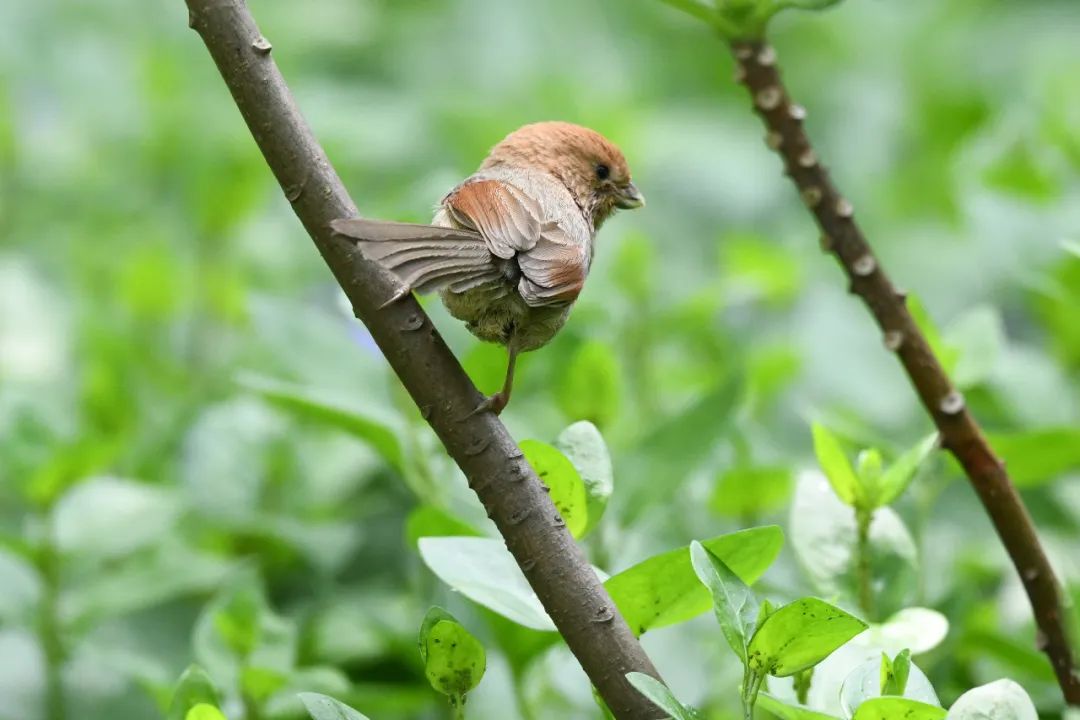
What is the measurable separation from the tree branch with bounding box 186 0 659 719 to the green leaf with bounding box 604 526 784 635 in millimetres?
97

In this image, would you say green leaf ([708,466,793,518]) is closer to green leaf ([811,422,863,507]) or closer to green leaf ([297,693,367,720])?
green leaf ([811,422,863,507])

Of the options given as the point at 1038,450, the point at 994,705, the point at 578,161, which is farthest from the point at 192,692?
the point at 578,161

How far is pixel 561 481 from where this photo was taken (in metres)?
1.35

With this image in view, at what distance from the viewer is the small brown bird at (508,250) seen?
1.67 m

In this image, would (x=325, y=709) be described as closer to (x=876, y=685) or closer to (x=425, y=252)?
(x=876, y=685)

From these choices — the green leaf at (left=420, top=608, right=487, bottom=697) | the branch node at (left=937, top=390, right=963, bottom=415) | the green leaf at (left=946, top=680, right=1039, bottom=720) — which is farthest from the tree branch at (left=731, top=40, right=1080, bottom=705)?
the green leaf at (left=420, top=608, right=487, bottom=697)

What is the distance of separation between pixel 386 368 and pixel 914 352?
87cm

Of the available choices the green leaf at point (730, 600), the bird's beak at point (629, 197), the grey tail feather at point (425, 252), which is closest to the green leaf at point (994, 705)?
the green leaf at point (730, 600)

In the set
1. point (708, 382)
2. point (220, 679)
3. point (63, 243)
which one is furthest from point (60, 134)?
point (220, 679)

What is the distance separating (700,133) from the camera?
4668 mm

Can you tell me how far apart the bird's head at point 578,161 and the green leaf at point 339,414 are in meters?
0.56

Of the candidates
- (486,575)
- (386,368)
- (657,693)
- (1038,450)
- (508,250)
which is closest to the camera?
(657,693)

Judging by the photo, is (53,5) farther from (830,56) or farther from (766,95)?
(766,95)

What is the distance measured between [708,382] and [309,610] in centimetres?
91
